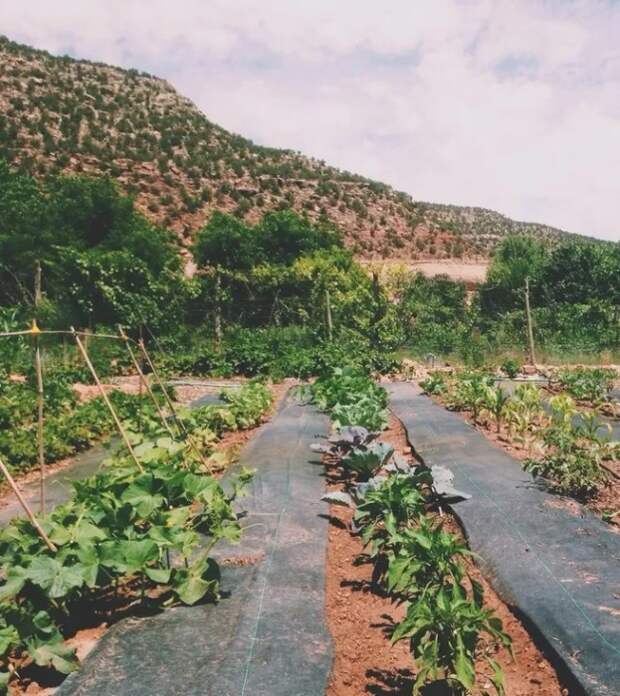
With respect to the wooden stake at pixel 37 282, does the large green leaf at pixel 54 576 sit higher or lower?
lower

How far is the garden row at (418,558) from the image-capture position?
2160 mm

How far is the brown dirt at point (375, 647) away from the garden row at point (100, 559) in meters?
0.74

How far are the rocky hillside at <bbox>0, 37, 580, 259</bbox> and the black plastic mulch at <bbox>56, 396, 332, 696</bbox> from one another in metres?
28.9

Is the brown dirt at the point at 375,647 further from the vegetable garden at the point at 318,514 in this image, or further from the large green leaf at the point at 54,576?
the large green leaf at the point at 54,576

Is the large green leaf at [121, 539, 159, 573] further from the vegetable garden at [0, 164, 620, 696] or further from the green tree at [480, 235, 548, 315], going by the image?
the green tree at [480, 235, 548, 315]

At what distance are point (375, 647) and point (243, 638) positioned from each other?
702mm

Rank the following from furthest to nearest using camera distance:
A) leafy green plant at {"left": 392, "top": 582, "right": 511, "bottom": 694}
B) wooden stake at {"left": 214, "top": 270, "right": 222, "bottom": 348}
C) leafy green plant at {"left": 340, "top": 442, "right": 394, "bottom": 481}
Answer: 1. wooden stake at {"left": 214, "top": 270, "right": 222, "bottom": 348}
2. leafy green plant at {"left": 340, "top": 442, "right": 394, "bottom": 481}
3. leafy green plant at {"left": 392, "top": 582, "right": 511, "bottom": 694}

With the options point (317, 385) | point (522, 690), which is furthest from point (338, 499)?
point (317, 385)

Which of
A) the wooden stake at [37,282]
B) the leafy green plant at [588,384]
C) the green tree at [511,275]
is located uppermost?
the green tree at [511,275]

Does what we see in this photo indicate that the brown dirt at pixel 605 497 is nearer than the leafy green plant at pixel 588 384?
Yes

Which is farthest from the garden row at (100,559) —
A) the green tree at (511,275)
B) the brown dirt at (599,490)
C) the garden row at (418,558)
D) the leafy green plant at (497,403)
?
the green tree at (511,275)

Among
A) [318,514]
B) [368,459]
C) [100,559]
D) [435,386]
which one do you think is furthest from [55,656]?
[435,386]

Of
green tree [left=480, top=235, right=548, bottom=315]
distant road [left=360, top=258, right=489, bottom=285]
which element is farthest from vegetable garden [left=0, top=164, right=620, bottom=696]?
distant road [left=360, top=258, right=489, bottom=285]

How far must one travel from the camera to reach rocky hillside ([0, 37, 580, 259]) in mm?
32562
